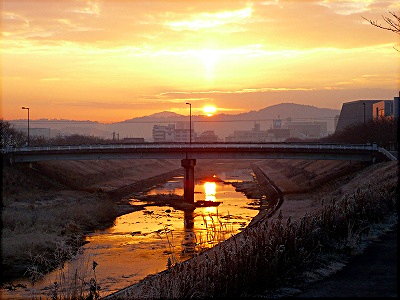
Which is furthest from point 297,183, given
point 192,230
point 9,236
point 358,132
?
point 9,236

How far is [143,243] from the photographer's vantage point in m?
39.3

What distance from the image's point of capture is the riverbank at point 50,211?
31.6m

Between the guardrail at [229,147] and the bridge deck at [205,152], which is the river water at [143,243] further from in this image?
the guardrail at [229,147]

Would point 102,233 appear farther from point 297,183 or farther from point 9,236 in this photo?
point 297,183

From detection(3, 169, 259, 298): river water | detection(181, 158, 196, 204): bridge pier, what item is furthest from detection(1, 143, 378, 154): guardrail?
detection(3, 169, 259, 298): river water

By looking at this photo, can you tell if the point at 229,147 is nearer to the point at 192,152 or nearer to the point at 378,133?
the point at 192,152

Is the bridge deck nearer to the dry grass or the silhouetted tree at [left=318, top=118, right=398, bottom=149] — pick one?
the dry grass

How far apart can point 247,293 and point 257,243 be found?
2016 millimetres

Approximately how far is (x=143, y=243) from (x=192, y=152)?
37.2 meters

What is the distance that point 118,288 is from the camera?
83.3 feet

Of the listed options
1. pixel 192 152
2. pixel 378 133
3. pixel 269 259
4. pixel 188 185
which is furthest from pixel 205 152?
pixel 269 259

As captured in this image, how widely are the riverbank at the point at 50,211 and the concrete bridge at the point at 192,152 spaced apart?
3.71 metres

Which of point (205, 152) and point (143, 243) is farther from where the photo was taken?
point (205, 152)

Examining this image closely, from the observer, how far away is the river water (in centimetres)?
2505
